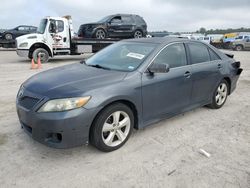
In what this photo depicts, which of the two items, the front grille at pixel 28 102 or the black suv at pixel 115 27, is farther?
the black suv at pixel 115 27

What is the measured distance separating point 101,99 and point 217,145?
1857 mm

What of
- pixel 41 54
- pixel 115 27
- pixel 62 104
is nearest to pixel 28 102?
pixel 62 104

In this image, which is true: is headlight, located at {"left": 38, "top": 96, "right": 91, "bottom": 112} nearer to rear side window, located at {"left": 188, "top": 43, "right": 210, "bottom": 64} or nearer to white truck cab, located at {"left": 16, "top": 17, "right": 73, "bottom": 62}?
rear side window, located at {"left": 188, "top": 43, "right": 210, "bottom": 64}

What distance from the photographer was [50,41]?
12.7 metres

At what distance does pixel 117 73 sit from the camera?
334 centimetres

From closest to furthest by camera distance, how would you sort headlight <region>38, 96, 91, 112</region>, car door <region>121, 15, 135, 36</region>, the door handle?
1. headlight <region>38, 96, 91, 112</region>
2. the door handle
3. car door <region>121, 15, 135, 36</region>

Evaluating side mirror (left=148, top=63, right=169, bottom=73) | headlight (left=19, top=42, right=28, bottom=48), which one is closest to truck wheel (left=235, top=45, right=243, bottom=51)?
headlight (left=19, top=42, right=28, bottom=48)

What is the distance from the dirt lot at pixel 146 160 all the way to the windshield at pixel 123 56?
112 cm

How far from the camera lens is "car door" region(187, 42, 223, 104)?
420cm

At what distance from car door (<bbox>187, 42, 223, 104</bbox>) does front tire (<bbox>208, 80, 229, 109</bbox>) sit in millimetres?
215

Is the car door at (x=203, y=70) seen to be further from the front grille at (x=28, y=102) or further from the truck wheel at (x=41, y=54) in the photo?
the truck wheel at (x=41, y=54)

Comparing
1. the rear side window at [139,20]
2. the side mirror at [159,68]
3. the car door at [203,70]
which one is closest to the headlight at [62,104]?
the side mirror at [159,68]

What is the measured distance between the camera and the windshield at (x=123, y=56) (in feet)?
11.7

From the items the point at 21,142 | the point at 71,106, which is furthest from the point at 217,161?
the point at 21,142
